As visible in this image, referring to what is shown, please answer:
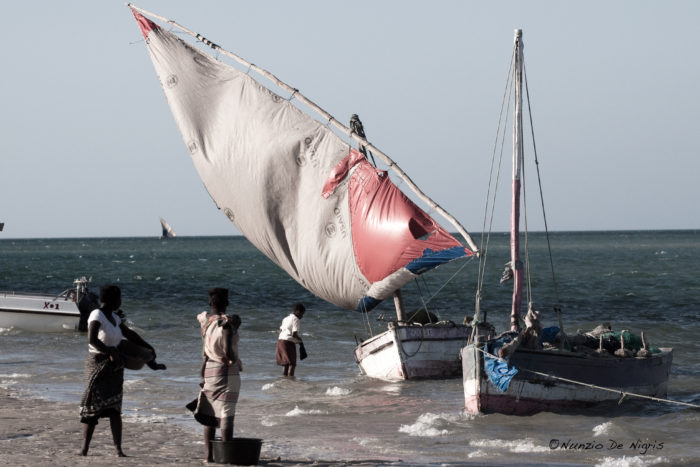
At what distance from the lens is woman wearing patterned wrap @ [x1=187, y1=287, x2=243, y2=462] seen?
397 inches

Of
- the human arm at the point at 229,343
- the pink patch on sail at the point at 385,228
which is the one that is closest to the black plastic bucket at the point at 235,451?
the human arm at the point at 229,343

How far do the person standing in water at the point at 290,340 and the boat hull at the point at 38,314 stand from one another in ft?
36.5

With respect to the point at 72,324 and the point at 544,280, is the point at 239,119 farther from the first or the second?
the point at 544,280

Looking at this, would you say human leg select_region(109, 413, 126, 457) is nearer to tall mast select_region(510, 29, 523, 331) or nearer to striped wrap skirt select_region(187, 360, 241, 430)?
striped wrap skirt select_region(187, 360, 241, 430)

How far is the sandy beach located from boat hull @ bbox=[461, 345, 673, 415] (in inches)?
165

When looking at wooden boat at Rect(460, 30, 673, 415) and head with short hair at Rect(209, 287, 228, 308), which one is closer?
head with short hair at Rect(209, 287, 228, 308)

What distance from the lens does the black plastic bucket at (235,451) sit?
413 inches

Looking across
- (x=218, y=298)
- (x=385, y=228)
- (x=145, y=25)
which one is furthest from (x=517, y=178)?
(x=145, y=25)

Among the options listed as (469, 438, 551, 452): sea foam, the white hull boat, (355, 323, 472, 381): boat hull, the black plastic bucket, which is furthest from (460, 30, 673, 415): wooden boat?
the white hull boat

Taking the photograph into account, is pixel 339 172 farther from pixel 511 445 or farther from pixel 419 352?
pixel 511 445

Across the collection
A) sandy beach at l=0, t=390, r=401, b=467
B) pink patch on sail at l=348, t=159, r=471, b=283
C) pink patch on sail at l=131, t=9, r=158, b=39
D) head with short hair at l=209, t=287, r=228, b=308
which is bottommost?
sandy beach at l=0, t=390, r=401, b=467

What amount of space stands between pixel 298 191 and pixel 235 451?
9.83 m

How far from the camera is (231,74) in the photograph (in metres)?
20.8

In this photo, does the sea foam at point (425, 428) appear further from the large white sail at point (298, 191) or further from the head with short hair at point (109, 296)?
the head with short hair at point (109, 296)
